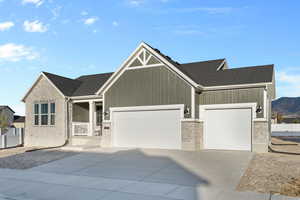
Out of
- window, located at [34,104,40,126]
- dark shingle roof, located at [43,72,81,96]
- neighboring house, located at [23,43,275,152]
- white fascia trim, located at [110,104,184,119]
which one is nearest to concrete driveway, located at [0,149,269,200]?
neighboring house, located at [23,43,275,152]

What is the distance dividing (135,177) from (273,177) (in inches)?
191

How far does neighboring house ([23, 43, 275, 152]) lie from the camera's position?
1486 cm

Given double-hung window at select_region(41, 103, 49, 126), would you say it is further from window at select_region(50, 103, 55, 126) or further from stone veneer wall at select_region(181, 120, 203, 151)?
stone veneer wall at select_region(181, 120, 203, 151)

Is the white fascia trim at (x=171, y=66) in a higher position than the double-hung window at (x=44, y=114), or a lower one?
higher

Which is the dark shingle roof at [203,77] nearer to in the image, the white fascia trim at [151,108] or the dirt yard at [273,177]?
the white fascia trim at [151,108]

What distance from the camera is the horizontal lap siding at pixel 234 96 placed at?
1460 centimetres

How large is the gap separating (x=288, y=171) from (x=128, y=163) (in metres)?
6.65

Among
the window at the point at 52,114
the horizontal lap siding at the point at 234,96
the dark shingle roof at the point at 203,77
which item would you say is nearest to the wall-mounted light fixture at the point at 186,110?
the horizontal lap siding at the point at 234,96

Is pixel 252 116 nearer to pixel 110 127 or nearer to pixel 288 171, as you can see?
pixel 288 171

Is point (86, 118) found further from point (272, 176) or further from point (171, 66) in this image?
point (272, 176)

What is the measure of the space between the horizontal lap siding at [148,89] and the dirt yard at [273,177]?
5.60m

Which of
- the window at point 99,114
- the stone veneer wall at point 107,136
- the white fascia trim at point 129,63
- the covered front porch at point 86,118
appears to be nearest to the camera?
the white fascia trim at point 129,63

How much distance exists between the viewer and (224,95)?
15.5m

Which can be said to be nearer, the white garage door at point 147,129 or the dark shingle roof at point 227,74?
the dark shingle roof at point 227,74
